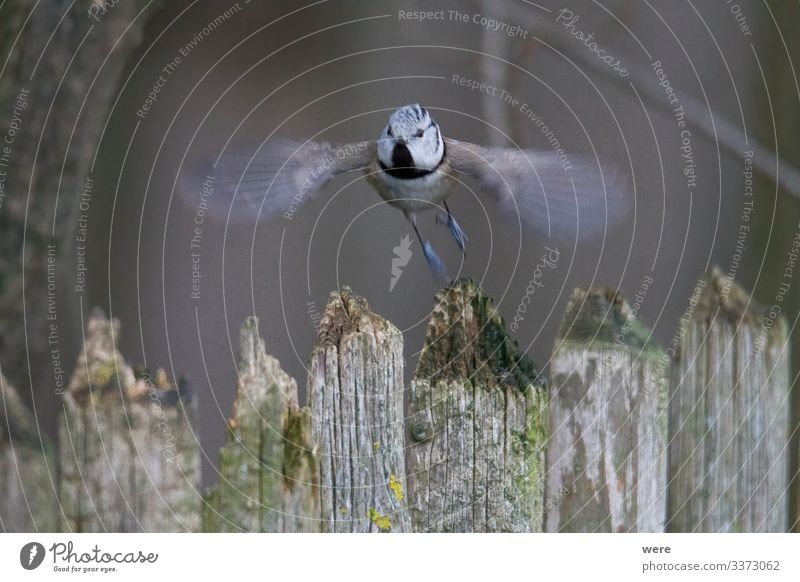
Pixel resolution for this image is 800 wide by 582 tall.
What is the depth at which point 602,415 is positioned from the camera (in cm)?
184

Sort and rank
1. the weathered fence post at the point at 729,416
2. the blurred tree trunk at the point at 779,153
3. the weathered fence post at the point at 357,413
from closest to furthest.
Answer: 1. the weathered fence post at the point at 357,413
2. the weathered fence post at the point at 729,416
3. the blurred tree trunk at the point at 779,153

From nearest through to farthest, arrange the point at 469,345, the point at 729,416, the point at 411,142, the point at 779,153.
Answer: the point at 469,345 < the point at 411,142 < the point at 729,416 < the point at 779,153

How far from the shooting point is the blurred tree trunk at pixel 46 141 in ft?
6.46

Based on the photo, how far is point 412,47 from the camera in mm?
2010

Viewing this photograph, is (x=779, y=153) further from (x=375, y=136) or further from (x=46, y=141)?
(x=46, y=141)

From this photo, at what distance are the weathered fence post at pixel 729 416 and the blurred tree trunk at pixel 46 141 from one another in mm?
1205

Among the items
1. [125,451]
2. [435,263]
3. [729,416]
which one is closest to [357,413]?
[435,263]

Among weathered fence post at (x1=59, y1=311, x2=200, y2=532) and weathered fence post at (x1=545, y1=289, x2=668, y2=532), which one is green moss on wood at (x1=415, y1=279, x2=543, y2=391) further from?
weathered fence post at (x1=59, y1=311, x2=200, y2=532)

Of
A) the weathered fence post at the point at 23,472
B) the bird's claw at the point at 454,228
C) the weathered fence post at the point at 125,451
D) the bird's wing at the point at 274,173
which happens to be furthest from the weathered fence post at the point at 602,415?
the weathered fence post at the point at 23,472

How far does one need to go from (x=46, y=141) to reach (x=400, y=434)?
3.21 ft

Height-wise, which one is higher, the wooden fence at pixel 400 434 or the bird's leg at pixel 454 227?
the bird's leg at pixel 454 227

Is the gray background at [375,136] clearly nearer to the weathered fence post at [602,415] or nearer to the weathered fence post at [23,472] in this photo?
the weathered fence post at [602,415]

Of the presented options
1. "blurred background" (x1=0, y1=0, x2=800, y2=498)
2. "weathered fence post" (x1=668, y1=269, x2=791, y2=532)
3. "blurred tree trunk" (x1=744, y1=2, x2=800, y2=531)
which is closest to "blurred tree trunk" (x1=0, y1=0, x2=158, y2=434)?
"blurred background" (x1=0, y1=0, x2=800, y2=498)

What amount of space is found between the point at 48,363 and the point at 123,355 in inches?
6.5
